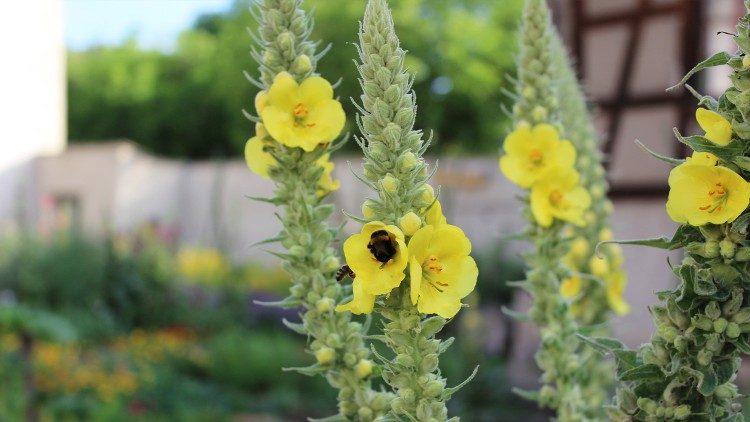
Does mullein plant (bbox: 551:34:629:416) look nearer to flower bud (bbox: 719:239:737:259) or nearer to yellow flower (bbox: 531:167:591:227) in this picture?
yellow flower (bbox: 531:167:591:227)

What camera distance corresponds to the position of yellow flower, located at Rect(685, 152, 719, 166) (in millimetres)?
690

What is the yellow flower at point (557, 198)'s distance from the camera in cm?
107

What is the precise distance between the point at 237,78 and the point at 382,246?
17987 mm

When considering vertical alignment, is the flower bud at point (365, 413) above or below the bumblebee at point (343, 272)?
below

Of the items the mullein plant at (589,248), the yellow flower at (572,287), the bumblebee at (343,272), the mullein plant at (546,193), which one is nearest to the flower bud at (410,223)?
the bumblebee at (343,272)

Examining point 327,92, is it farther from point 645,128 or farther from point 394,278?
point 645,128

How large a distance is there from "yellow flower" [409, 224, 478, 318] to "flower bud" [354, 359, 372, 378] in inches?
6.4

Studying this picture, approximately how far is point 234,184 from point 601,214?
42.4 feet

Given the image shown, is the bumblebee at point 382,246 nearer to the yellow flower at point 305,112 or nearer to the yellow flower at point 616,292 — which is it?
the yellow flower at point 305,112

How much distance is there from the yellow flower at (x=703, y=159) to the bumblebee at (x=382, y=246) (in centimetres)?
27

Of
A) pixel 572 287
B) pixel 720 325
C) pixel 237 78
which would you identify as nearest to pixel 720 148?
pixel 720 325

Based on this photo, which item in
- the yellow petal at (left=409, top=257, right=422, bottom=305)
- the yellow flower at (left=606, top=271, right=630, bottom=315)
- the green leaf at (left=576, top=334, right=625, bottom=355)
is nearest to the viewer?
the yellow petal at (left=409, top=257, right=422, bottom=305)

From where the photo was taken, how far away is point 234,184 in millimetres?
13930

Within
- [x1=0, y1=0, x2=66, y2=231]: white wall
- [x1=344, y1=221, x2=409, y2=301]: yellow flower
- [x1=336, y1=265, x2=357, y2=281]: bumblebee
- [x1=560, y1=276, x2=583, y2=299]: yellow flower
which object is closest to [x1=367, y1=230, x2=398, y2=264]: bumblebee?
[x1=344, y1=221, x2=409, y2=301]: yellow flower
